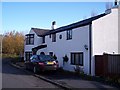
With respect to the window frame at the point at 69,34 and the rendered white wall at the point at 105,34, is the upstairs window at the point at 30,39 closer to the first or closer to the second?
the window frame at the point at 69,34

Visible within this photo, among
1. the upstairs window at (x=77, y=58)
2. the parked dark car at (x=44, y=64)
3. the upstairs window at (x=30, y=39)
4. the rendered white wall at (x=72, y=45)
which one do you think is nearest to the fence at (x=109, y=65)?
the rendered white wall at (x=72, y=45)

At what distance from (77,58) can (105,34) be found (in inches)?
151

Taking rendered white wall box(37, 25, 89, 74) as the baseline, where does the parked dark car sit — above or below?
below

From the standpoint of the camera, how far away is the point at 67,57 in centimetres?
2555

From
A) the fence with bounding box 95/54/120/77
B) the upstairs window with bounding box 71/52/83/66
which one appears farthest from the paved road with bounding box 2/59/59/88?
the upstairs window with bounding box 71/52/83/66

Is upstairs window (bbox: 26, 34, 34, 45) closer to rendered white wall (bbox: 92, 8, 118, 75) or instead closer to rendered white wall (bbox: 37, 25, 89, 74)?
rendered white wall (bbox: 37, 25, 89, 74)

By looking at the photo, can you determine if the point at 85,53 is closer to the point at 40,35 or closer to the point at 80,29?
the point at 80,29

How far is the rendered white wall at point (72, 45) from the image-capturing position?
848 inches

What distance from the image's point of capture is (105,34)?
21.2 m

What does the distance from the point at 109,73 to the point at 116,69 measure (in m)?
0.71

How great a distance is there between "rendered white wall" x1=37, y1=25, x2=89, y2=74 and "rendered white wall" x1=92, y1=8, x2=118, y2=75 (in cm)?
96

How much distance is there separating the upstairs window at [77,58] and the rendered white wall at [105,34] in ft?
7.82

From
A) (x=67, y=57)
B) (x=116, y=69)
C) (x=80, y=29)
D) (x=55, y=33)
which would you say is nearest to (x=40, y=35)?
(x=55, y=33)

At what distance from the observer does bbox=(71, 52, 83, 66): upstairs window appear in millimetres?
22745
